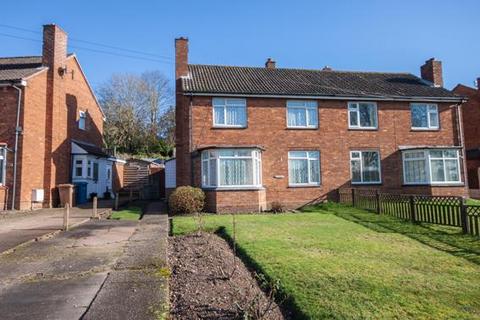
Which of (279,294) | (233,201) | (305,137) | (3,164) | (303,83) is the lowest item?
(279,294)

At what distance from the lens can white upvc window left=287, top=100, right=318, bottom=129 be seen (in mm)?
20047

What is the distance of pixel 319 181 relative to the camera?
19953mm

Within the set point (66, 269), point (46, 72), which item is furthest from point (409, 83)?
point (66, 269)

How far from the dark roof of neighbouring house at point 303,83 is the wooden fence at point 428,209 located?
22.7ft

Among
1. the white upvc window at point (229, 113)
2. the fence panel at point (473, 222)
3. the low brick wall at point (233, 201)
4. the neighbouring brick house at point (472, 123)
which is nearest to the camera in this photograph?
the fence panel at point (473, 222)

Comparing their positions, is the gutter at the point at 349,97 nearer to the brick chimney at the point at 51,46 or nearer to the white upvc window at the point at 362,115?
A: the white upvc window at the point at 362,115

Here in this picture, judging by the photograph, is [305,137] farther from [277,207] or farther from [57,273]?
[57,273]

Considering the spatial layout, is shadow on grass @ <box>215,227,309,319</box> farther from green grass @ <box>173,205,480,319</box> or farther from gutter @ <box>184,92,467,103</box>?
gutter @ <box>184,92,467,103</box>

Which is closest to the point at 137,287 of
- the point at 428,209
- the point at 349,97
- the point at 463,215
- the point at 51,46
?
the point at 463,215

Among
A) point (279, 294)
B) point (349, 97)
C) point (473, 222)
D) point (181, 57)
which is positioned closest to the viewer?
point (279, 294)

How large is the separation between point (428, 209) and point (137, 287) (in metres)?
10.3

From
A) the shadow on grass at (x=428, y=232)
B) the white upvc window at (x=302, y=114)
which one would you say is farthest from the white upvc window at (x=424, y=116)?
the shadow on grass at (x=428, y=232)

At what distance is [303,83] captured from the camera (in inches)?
859

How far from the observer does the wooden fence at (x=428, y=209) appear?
10922 millimetres
